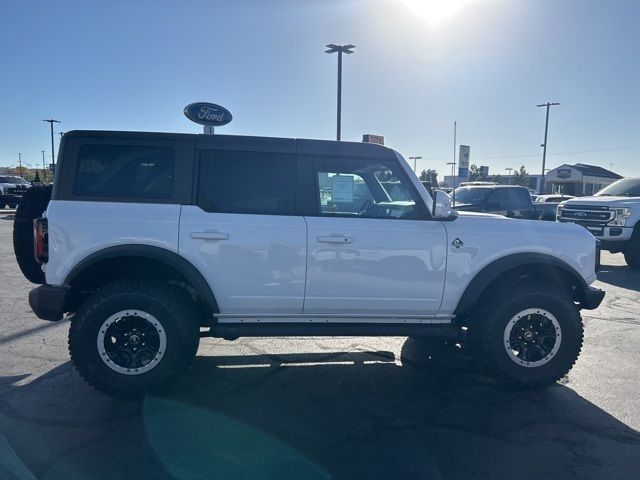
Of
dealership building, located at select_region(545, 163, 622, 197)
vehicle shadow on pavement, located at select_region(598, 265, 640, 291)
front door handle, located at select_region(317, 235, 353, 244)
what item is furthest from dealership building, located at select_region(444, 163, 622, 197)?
front door handle, located at select_region(317, 235, 353, 244)

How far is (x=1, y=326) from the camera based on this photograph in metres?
5.79

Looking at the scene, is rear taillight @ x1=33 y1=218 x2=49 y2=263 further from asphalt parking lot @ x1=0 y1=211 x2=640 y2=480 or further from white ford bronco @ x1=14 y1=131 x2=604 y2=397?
asphalt parking lot @ x1=0 y1=211 x2=640 y2=480

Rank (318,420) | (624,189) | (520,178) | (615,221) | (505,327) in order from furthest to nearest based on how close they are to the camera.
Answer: (520,178)
(624,189)
(615,221)
(505,327)
(318,420)

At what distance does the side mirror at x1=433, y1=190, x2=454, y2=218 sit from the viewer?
160 inches

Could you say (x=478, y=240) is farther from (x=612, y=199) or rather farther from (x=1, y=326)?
(x=612, y=199)

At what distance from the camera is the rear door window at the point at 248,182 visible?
404 cm

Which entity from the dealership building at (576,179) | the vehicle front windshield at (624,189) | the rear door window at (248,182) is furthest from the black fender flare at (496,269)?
the dealership building at (576,179)

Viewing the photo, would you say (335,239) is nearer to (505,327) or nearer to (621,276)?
(505,327)

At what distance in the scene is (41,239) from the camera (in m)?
3.87

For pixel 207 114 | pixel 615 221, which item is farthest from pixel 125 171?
pixel 615 221

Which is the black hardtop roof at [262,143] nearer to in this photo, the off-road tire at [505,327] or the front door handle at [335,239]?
the front door handle at [335,239]

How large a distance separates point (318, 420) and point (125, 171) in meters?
2.44

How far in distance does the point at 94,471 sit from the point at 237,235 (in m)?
1.83

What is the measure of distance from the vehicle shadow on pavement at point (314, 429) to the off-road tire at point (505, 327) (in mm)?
161
